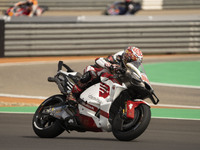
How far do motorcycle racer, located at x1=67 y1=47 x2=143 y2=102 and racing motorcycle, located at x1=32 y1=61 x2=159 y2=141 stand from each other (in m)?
0.08

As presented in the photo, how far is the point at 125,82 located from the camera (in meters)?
7.70

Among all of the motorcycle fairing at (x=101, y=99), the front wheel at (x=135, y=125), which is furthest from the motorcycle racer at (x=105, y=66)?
the front wheel at (x=135, y=125)

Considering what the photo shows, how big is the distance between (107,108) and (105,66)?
1.87 ft

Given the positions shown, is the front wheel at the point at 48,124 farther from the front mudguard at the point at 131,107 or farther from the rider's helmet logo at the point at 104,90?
the front mudguard at the point at 131,107

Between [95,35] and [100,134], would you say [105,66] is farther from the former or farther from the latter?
[95,35]

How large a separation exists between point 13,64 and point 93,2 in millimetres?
10114

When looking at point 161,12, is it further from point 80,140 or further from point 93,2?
point 80,140

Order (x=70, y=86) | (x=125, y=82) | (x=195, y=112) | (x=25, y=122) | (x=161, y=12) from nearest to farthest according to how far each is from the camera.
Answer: (x=125, y=82) < (x=70, y=86) < (x=25, y=122) < (x=195, y=112) < (x=161, y=12)

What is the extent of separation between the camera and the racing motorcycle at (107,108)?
753 centimetres

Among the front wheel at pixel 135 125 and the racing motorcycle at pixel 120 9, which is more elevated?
the front wheel at pixel 135 125

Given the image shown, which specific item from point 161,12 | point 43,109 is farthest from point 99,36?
point 43,109

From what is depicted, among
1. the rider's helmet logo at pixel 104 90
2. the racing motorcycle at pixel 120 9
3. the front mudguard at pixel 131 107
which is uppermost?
the rider's helmet logo at pixel 104 90

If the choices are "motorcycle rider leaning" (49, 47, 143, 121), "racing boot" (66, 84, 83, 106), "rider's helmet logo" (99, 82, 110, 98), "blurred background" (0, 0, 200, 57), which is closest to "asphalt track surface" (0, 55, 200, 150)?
"motorcycle rider leaning" (49, 47, 143, 121)

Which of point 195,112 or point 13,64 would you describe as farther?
point 13,64
